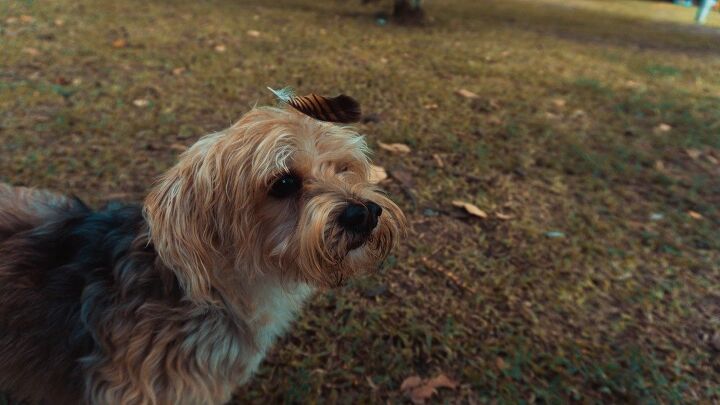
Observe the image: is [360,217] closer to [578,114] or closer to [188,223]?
[188,223]

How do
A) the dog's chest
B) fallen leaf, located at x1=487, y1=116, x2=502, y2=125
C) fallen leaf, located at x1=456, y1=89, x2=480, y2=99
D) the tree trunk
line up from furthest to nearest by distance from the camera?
1. the tree trunk
2. fallen leaf, located at x1=456, y1=89, x2=480, y2=99
3. fallen leaf, located at x1=487, y1=116, x2=502, y2=125
4. the dog's chest

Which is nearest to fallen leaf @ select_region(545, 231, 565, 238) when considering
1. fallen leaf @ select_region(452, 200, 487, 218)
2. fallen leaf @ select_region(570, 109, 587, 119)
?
fallen leaf @ select_region(452, 200, 487, 218)

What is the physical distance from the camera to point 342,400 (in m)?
2.37

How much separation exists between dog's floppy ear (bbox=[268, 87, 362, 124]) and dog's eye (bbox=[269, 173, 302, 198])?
23 centimetres

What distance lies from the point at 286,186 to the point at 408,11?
23.2 feet

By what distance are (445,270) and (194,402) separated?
1.68 meters

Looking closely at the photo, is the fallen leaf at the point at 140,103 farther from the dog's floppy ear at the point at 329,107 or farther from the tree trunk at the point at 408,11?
the tree trunk at the point at 408,11

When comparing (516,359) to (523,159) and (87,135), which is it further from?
(87,135)

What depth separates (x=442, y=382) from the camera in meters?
2.46

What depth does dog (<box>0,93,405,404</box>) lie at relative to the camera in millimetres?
1672

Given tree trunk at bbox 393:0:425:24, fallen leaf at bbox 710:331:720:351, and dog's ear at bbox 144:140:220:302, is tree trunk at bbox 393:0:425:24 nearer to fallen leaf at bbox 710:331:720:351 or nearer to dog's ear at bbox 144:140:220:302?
fallen leaf at bbox 710:331:720:351

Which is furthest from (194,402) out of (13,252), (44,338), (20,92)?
(20,92)

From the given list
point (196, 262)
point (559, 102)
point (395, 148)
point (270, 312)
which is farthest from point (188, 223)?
point (559, 102)

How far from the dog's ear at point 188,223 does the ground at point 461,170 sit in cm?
97
